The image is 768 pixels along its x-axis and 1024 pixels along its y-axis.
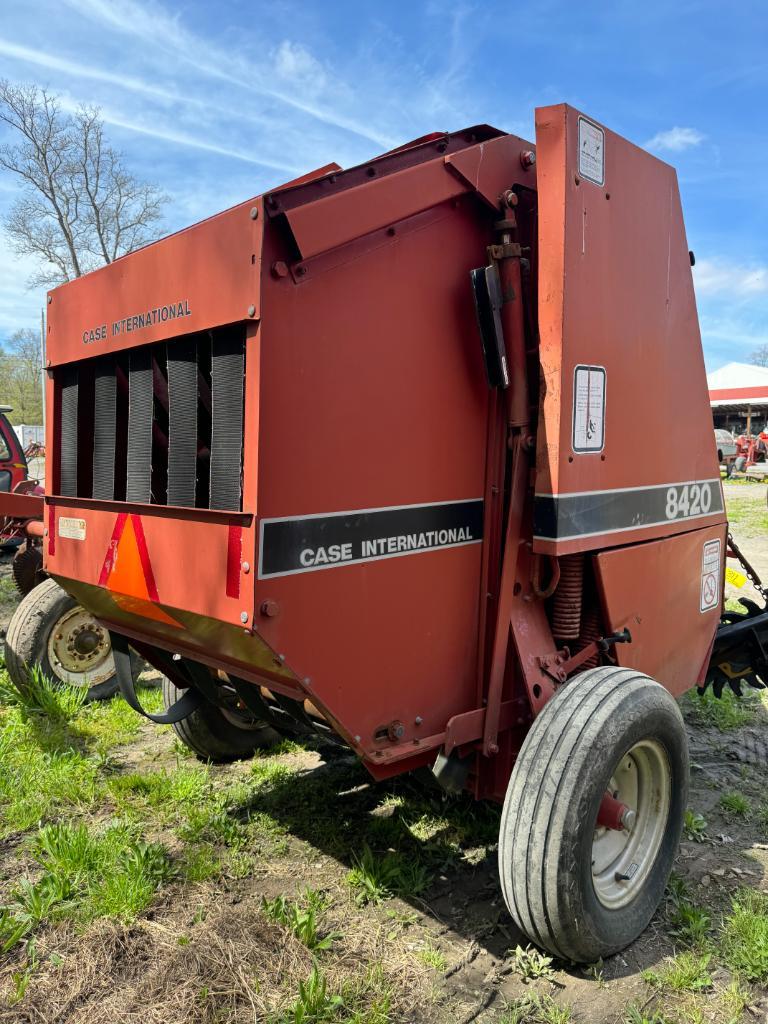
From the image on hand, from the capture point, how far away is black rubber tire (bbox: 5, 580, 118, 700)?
14.6 feet

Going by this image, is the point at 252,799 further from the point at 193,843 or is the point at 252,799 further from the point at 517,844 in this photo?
the point at 517,844

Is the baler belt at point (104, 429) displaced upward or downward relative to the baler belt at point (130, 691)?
upward

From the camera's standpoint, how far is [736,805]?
354 cm

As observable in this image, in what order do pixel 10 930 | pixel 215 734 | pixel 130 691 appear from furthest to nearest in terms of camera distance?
pixel 215 734
pixel 130 691
pixel 10 930

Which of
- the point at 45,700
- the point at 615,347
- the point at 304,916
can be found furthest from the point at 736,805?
the point at 45,700

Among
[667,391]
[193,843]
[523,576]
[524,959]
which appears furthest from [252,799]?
[667,391]

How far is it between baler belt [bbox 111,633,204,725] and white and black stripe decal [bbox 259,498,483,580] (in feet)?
4.46

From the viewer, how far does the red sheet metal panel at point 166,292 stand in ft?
6.89

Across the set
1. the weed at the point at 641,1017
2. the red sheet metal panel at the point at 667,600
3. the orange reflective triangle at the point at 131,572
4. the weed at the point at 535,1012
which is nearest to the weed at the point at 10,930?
the orange reflective triangle at the point at 131,572

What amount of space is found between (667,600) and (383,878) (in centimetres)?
164

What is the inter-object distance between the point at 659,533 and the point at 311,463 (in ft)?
5.62

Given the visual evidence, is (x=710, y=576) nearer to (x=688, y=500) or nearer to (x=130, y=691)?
(x=688, y=500)

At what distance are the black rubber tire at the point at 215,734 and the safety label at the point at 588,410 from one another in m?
2.25

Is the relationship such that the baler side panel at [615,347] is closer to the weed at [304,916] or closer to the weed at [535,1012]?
the weed at [535,1012]
